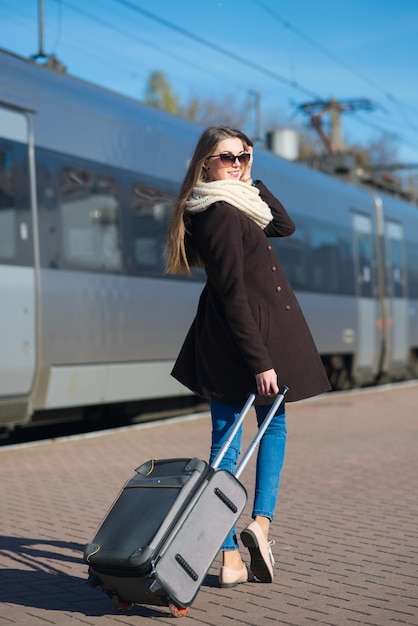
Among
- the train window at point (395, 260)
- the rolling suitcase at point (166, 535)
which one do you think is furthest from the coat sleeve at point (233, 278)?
the train window at point (395, 260)

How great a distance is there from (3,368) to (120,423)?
3.78 metres

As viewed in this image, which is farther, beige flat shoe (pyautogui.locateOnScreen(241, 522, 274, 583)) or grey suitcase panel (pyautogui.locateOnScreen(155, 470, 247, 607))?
beige flat shoe (pyautogui.locateOnScreen(241, 522, 274, 583))

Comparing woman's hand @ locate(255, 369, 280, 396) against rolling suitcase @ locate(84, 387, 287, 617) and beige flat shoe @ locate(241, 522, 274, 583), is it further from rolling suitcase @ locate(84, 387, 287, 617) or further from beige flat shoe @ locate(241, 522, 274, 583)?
beige flat shoe @ locate(241, 522, 274, 583)

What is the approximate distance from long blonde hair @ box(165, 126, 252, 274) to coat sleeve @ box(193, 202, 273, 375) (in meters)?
0.15

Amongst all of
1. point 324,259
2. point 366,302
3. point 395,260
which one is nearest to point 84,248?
point 324,259

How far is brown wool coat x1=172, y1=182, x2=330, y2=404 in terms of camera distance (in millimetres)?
4223

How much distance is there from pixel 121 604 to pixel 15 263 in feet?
16.8

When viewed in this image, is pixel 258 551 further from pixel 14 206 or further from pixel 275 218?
pixel 14 206

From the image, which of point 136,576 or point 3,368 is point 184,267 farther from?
point 3,368

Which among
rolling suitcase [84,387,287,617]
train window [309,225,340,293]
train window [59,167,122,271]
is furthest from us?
train window [309,225,340,293]

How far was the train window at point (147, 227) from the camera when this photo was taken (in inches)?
420

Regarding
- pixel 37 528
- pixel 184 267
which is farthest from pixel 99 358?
pixel 184 267

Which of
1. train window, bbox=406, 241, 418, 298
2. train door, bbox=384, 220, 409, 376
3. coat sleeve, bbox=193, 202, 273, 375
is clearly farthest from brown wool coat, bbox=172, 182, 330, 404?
train window, bbox=406, 241, 418, 298

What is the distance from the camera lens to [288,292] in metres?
4.45
